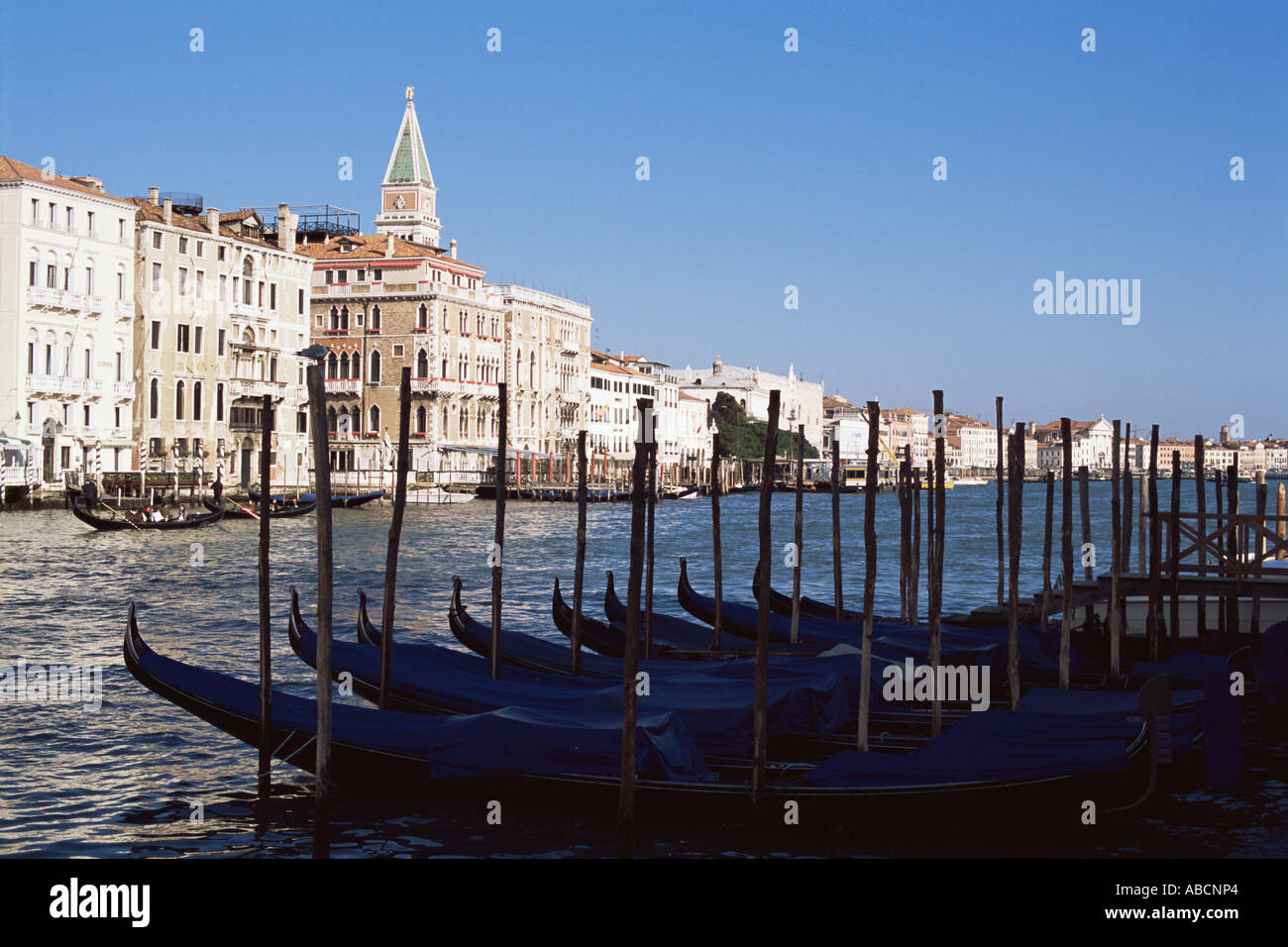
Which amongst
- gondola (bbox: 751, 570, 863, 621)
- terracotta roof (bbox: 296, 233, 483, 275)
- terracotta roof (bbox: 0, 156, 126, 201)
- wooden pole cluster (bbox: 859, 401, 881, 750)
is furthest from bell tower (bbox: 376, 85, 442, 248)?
wooden pole cluster (bbox: 859, 401, 881, 750)

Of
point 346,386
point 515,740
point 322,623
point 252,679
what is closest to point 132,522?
point 252,679

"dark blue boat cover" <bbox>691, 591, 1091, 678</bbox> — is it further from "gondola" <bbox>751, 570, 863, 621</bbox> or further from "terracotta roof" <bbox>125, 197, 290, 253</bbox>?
"terracotta roof" <bbox>125, 197, 290, 253</bbox>

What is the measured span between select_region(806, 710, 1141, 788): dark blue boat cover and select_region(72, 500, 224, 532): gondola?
22.5 meters

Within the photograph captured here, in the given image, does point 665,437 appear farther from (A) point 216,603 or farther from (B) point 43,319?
(A) point 216,603

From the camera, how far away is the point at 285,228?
4206 cm

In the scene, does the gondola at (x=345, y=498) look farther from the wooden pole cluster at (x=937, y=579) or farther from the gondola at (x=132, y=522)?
the wooden pole cluster at (x=937, y=579)

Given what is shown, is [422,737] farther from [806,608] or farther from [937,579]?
[806,608]

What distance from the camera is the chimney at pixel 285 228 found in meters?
42.1

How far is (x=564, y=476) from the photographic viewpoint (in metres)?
53.4

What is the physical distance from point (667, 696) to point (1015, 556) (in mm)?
3077

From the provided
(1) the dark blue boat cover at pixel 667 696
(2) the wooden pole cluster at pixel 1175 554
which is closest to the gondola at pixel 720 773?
(1) the dark blue boat cover at pixel 667 696

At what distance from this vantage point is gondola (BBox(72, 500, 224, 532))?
90.3 feet
